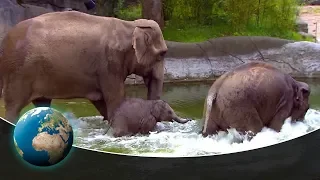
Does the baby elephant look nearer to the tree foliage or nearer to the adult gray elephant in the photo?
the adult gray elephant

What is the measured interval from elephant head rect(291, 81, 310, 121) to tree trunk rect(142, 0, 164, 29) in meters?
0.56

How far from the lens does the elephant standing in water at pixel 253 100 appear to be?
1741 mm

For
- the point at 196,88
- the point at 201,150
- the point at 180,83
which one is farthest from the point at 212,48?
the point at 201,150

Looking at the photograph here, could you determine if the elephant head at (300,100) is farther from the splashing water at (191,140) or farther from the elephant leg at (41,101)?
the elephant leg at (41,101)

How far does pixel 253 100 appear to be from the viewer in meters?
1.74

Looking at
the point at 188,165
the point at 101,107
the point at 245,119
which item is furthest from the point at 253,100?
the point at 188,165

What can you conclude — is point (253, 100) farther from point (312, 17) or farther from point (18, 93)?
point (18, 93)

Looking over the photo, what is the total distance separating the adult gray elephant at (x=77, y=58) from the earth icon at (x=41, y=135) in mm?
1080

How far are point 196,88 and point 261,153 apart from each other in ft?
3.86

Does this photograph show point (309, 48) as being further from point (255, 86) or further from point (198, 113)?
point (198, 113)

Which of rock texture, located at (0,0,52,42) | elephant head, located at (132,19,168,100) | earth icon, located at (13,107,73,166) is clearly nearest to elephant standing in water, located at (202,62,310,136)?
elephant head, located at (132,19,168,100)

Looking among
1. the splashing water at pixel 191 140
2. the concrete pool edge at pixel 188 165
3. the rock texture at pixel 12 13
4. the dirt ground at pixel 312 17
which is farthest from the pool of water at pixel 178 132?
the rock texture at pixel 12 13

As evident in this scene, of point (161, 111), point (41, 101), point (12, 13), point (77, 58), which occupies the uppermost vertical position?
point (12, 13)

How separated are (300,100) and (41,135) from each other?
4.04ft
